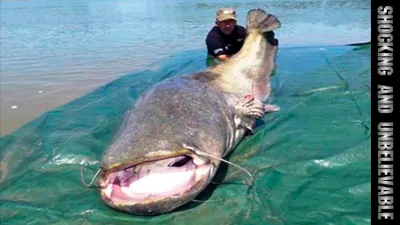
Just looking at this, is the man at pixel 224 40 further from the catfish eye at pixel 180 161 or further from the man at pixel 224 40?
the catfish eye at pixel 180 161

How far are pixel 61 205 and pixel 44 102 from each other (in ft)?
10.4

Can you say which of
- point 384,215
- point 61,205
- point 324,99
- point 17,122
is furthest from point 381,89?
point 17,122

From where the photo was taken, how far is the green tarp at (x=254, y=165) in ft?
8.59

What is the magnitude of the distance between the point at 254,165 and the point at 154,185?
0.95 metres

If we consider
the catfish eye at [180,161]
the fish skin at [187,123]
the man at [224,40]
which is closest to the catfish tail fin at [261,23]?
the man at [224,40]

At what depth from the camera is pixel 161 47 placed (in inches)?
398

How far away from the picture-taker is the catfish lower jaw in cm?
245

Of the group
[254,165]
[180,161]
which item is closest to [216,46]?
A: [254,165]

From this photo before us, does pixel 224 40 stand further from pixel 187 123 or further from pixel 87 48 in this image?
pixel 87 48

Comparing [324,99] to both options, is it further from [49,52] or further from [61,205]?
[49,52]

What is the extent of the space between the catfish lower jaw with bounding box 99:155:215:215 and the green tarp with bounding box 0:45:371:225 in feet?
0.50

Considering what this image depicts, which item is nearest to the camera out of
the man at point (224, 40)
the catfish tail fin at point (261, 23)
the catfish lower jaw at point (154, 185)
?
the catfish lower jaw at point (154, 185)

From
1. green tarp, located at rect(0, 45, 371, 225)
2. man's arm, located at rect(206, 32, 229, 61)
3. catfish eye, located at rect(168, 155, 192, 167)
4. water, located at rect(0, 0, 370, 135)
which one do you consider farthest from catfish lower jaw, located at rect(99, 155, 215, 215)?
man's arm, located at rect(206, 32, 229, 61)

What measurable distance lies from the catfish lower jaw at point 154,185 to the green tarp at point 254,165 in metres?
0.15
